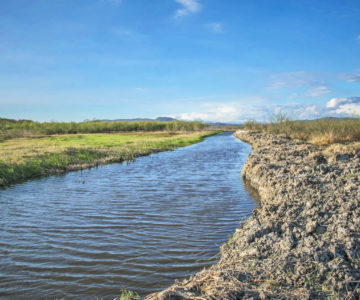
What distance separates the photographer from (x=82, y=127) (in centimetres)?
6600

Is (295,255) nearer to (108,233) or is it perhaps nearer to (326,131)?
(108,233)

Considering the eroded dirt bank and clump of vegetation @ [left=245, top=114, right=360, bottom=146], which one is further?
clump of vegetation @ [left=245, top=114, right=360, bottom=146]

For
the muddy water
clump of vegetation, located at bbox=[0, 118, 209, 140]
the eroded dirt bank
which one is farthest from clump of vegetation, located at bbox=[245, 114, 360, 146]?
clump of vegetation, located at bbox=[0, 118, 209, 140]

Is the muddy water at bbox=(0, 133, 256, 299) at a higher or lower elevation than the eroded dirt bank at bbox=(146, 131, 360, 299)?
lower

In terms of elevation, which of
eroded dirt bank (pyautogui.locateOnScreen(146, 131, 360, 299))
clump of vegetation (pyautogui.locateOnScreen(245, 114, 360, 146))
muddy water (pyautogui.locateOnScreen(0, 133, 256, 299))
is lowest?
muddy water (pyautogui.locateOnScreen(0, 133, 256, 299))

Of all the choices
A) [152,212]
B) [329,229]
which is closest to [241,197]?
[152,212]

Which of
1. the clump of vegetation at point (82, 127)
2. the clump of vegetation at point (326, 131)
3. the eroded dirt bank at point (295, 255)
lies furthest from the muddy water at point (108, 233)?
the clump of vegetation at point (82, 127)

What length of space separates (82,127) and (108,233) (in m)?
63.4

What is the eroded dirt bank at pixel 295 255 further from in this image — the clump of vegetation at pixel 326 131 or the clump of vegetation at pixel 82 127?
the clump of vegetation at pixel 82 127

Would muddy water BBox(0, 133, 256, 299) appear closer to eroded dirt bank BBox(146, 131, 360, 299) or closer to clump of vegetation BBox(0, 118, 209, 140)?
eroded dirt bank BBox(146, 131, 360, 299)

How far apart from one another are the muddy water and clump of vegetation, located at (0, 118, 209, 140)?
36021 mm

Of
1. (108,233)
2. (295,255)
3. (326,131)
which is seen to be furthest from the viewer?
(326,131)

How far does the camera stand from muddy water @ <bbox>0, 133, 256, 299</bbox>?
4.66 metres

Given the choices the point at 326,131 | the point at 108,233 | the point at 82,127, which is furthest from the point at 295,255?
the point at 82,127
